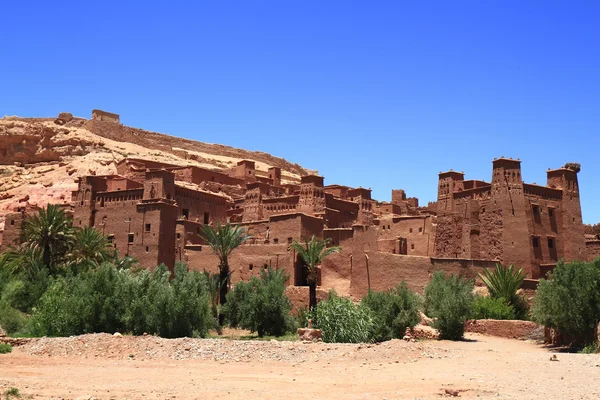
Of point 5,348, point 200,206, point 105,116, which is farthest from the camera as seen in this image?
point 105,116

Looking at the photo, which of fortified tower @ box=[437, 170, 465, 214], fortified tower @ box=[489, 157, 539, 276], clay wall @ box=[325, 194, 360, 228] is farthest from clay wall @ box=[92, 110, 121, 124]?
fortified tower @ box=[489, 157, 539, 276]

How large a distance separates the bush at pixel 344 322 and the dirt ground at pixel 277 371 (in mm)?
3495

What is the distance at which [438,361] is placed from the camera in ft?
62.2

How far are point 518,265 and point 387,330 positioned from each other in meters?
12.3

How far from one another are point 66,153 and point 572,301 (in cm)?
5227

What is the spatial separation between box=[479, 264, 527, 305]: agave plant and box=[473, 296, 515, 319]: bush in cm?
98

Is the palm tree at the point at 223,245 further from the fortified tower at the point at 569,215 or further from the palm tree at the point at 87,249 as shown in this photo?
the fortified tower at the point at 569,215

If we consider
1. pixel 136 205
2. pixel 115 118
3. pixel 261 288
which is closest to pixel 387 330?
pixel 261 288

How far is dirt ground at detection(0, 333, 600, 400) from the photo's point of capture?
47.1ft

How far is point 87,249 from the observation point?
3578 centimetres

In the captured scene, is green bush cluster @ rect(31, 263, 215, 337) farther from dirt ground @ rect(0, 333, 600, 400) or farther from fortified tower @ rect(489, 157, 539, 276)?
fortified tower @ rect(489, 157, 539, 276)

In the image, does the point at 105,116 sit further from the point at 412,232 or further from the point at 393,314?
the point at 393,314

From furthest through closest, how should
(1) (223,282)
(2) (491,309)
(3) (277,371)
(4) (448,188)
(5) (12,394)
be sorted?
1. (4) (448,188)
2. (1) (223,282)
3. (2) (491,309)
4. (3) (277,371)
5. (5) (12,394)

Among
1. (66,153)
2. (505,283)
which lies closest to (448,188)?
(505,283)
